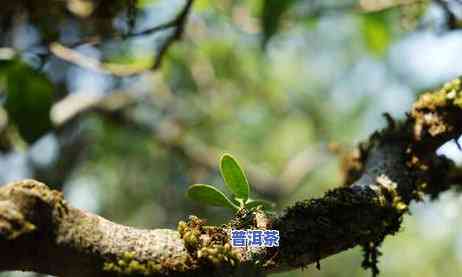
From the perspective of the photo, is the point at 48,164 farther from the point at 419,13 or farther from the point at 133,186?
the point at 133,186

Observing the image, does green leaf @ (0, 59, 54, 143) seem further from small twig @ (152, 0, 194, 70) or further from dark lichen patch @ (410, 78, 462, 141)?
dark lichen patch @ (410, 78, 462, 141)

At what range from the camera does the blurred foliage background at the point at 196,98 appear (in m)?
2.05

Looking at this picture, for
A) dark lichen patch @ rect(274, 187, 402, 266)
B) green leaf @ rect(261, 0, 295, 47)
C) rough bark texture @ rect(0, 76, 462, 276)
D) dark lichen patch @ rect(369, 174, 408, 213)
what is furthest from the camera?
green leaf @ rect(261, 0, 295, 47)

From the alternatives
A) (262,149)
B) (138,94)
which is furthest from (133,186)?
(138,94)

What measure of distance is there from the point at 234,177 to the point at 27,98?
87cm

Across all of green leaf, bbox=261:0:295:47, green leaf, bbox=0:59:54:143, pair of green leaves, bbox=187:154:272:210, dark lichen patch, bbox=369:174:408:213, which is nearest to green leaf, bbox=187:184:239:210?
pair of green leaves, bbox=187:154:272:210

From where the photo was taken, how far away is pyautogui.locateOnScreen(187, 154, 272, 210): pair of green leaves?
1146 millimetres

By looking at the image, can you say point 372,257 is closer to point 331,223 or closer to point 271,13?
point 331,223

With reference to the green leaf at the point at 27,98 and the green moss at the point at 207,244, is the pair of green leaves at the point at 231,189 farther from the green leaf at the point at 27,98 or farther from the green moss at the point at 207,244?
the green leaf at the point at 27,98

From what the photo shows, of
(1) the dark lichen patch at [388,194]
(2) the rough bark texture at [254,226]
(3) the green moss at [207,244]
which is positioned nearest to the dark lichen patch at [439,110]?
(2) the rough bark texture at [254,226]

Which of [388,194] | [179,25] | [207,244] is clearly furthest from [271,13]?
[207,244]

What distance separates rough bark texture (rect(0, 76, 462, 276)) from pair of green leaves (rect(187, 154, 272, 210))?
0.03 m

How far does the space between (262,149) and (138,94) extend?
369 centimetres

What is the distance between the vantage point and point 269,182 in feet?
12.5
